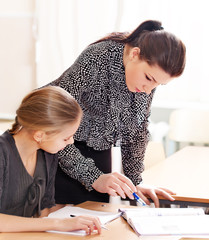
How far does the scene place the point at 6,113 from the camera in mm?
4293

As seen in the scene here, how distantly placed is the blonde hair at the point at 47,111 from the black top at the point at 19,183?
0.11 meters

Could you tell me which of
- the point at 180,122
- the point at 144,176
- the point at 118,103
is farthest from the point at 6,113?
the point at 118,103

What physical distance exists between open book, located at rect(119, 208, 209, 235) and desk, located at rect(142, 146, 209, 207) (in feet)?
0.82

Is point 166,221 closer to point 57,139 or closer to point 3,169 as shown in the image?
point 57,139

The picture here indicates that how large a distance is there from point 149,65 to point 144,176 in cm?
84

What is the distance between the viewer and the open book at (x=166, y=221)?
1.35 metres

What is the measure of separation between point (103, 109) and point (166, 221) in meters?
0.52

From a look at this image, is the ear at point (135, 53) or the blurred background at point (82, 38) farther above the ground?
the ear at point (135, 53)

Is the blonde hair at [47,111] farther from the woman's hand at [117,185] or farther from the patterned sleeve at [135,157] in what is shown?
the patterned sleeve at [135,157]

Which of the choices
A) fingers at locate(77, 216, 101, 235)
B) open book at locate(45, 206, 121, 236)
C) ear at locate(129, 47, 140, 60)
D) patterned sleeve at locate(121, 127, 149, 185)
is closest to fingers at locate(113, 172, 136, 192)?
open book at locate(45, 206, 121, 236)

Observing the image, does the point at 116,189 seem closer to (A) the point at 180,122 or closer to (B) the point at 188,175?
(B) the point at 188,175

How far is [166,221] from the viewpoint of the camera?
1.43 meters

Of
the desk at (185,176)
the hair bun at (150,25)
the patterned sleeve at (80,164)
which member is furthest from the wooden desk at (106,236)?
the hair bun at (150,25)

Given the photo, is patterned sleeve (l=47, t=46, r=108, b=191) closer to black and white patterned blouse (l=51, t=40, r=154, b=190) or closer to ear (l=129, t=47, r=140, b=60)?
black and white patterned blouse (l=51, t=40, r=154, b=190)
